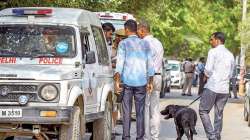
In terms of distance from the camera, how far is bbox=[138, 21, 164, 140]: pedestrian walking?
12.8 metres

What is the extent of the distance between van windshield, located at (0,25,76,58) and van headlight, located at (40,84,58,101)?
3.05 feet

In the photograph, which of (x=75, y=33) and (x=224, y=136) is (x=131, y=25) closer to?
(x=75, y=33)

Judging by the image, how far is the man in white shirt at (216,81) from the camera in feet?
42.9

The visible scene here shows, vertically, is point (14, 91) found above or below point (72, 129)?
above

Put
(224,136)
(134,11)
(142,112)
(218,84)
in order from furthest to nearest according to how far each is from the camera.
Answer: (134,11), (224,136), (218,84), (142,112)

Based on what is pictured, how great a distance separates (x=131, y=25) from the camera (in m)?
12.3

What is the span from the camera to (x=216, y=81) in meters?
13.1

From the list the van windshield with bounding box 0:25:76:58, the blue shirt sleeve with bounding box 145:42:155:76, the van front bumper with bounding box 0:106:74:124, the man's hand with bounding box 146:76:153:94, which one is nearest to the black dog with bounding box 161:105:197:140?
the man's hand with bounding box 146:76:153:94

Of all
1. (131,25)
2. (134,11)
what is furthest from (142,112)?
(134,11)

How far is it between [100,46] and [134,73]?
0.92 m

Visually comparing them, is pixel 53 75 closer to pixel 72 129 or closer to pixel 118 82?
pixel 72 129

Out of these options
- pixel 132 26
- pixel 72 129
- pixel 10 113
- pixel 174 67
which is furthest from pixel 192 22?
pixel 10 113

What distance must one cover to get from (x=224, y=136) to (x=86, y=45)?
16.9 ft

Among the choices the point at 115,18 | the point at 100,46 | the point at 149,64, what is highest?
the point at 115,18
